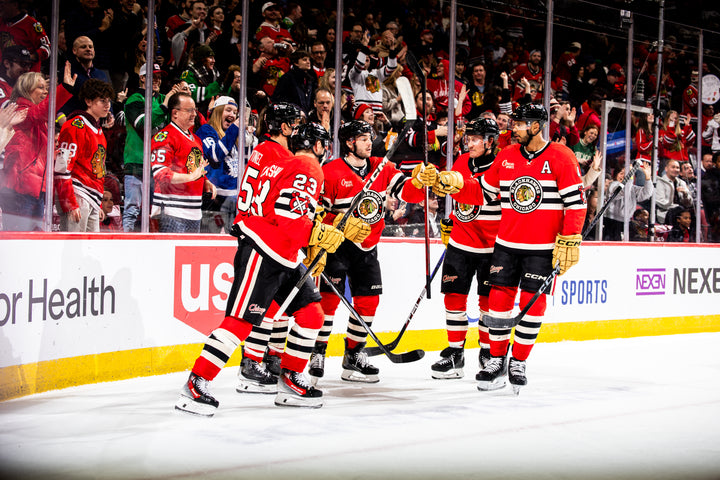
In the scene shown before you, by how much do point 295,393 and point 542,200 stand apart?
144 centimetres

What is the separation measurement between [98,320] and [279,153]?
4.00 feet

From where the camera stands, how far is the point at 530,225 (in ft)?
11.8

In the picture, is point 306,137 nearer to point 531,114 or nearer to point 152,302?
point 531,114

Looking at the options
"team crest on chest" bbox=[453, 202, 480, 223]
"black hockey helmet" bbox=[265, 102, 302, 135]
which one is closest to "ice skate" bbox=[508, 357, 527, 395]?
"team crest on chest" bbox=[453, 202, 480, 223]

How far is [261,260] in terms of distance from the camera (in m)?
3.03

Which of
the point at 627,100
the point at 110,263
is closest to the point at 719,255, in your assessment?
the point at 627,100

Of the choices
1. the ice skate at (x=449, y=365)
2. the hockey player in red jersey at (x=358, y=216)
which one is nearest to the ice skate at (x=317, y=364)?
the hockey player in red jersey at (x=358, y=216)

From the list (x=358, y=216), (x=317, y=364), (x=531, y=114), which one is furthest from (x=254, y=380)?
(x=531, y=114)

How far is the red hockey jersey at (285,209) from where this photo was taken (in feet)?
9.95

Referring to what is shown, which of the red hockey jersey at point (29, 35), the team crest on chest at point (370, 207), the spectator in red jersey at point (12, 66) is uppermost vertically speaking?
the red hockey jersey at point (29, 35)

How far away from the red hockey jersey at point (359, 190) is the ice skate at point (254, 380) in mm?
800

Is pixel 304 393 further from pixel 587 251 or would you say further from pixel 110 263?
pixel 587 251

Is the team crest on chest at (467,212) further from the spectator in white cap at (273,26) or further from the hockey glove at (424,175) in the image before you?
the spectator in white cap at (273,26)

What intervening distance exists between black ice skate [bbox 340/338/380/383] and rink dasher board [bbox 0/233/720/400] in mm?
756
